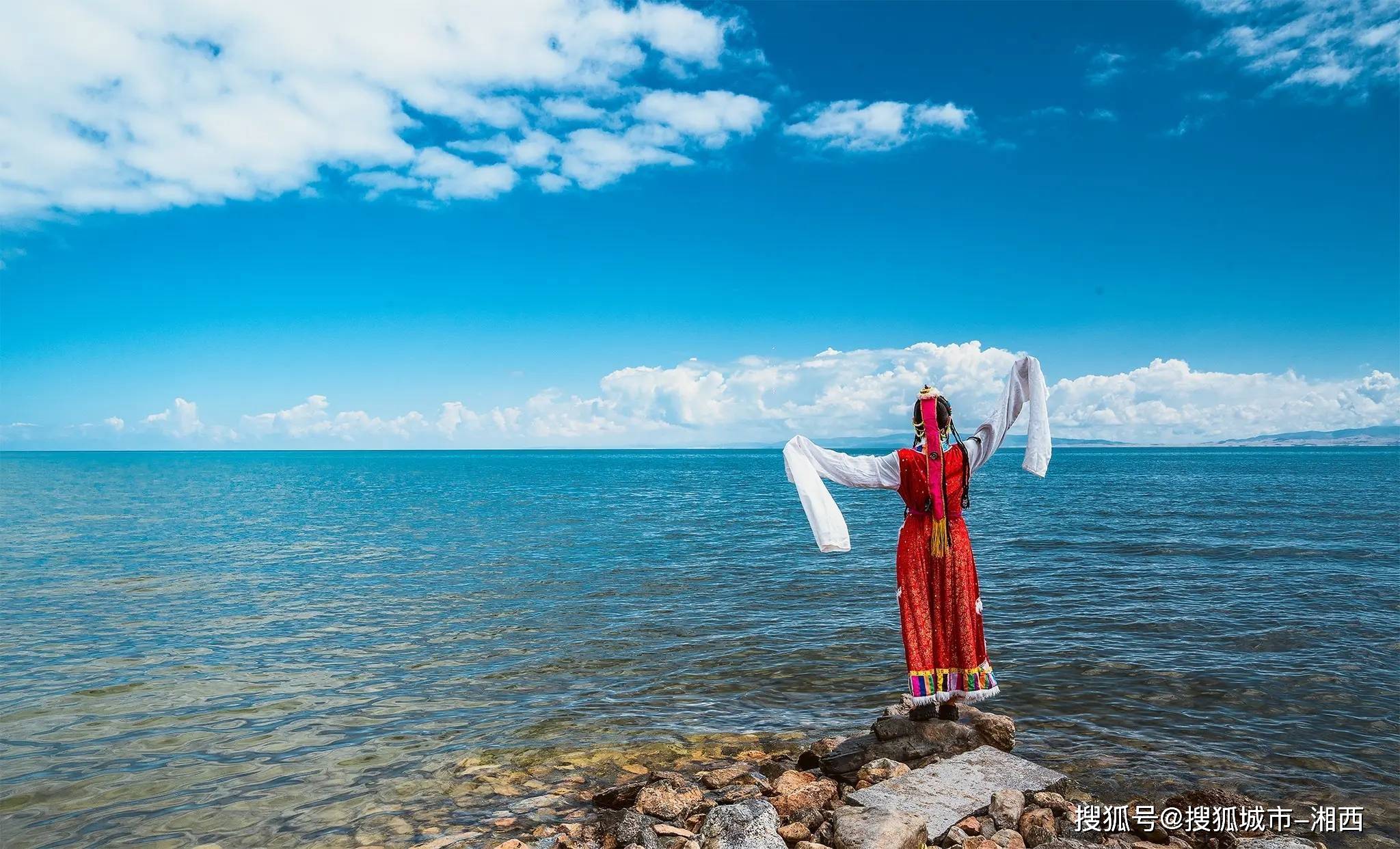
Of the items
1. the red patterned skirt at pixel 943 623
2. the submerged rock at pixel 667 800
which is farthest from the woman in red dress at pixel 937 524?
the submerged rock at pixel 667 800

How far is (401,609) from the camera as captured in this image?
60.1 ft

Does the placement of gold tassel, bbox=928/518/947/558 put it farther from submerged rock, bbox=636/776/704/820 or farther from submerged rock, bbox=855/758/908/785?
submerged rock, bbox=636/776/704/820

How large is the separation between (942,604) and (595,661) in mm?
7324

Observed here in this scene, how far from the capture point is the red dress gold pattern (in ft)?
25.8

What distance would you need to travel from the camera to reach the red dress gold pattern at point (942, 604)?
7.87 meters

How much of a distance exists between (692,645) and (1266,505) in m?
41.2

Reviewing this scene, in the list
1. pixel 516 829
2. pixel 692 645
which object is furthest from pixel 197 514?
pixel 516 829

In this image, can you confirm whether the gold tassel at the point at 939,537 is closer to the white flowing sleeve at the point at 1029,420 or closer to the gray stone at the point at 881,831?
the white flowing sleeve at the point at 1029,420

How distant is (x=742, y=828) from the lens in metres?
6.25

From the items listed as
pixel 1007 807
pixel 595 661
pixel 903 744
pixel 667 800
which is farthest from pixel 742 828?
pixel 595 661

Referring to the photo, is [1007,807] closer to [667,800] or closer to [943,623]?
[943,623]

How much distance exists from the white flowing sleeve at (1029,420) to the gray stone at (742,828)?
3757 mm

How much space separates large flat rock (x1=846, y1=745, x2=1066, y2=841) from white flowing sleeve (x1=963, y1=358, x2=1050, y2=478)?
2.83 m

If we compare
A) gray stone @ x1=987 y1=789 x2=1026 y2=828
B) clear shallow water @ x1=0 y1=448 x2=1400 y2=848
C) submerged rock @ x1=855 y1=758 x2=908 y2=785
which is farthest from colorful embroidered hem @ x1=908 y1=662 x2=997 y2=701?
clear shallow water @ x1=0 y1=448 x2=1400 y2=848
